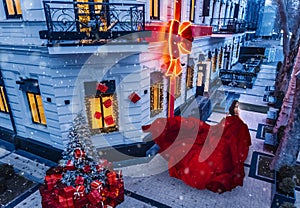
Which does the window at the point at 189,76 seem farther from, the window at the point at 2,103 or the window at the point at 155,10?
the window at the point at 2,103

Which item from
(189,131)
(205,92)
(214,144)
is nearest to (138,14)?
(189,131)

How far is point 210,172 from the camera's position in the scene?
6805 millimetres

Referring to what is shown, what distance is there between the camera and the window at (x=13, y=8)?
706 centimetres

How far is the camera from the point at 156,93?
375 inches

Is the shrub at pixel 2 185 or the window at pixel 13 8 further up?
the window at pixel 13 8

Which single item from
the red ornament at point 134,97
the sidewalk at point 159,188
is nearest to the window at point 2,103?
the sidewalk at point 159,188

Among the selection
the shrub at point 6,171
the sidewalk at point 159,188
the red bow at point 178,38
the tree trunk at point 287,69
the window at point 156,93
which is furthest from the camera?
the tree trunk at point 287,69

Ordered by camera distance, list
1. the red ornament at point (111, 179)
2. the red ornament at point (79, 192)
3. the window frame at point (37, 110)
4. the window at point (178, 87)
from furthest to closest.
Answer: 1. the window at point (178, 87)
2. the window frame at point (37, 110)
3. the red ornament at point (111, 179)
4. the red ornament at point (79, 192)

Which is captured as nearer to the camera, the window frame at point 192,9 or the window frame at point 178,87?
the window frame at point 178,87

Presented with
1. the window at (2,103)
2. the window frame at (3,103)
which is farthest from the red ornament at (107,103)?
the window at (2,103)

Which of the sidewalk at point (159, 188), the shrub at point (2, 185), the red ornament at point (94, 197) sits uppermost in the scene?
the red ornament at point (94, 197)

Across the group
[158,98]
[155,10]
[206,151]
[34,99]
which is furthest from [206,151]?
[34,99]

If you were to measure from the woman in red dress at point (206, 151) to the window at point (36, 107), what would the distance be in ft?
15.2

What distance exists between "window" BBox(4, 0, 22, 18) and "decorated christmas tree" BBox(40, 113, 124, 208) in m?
4.48
